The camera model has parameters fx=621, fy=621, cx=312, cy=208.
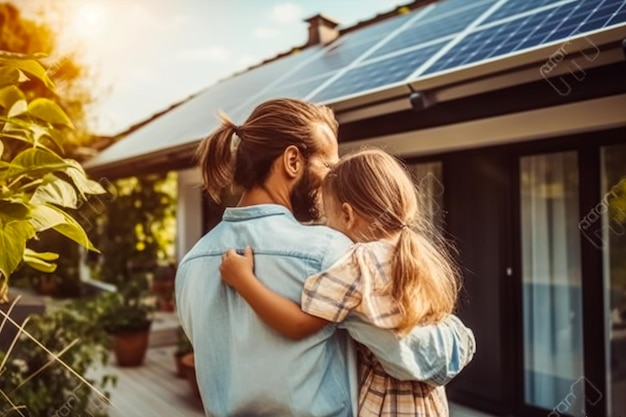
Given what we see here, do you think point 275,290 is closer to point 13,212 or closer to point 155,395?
point 13,212

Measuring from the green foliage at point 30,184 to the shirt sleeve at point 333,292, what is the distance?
20.1 inches

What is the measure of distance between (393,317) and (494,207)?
14.2 ft

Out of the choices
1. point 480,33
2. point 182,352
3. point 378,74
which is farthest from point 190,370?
point 480,33

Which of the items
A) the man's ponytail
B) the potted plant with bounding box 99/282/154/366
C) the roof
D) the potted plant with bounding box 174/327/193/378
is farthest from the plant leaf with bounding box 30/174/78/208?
the potted plant with bounding box 99/282/154/366

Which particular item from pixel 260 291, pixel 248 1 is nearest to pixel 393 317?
pixel 260 291

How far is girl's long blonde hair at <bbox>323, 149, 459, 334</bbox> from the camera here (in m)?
1.26

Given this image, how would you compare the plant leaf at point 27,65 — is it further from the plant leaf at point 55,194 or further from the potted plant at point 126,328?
the potted plant at point 126,328

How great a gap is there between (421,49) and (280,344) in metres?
3.87

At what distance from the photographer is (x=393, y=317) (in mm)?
1147

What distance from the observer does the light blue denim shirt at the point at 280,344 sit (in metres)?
1.14

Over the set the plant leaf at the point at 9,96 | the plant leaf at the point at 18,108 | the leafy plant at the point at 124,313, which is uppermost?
the plant leaf at the point at 9,96

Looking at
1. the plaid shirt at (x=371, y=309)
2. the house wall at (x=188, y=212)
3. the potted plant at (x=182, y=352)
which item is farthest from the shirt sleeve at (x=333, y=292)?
the house wall at (x=188, y=212)

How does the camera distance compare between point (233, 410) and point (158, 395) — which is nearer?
point (233, 410)

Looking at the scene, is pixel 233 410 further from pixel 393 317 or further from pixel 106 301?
pixel 106 301
